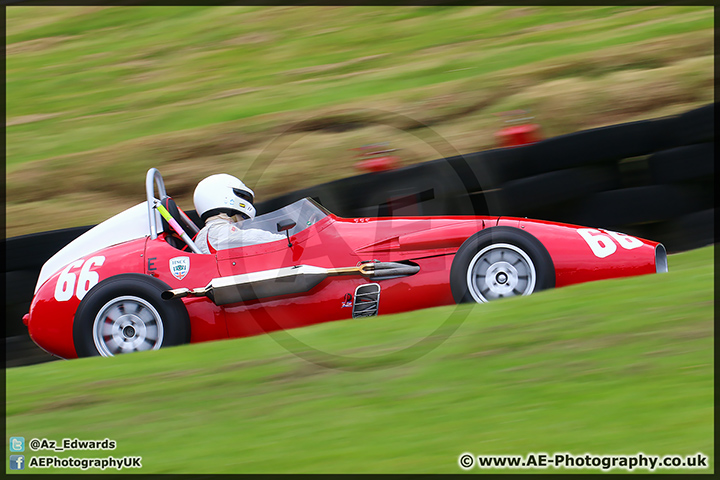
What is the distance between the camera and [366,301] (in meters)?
5.18

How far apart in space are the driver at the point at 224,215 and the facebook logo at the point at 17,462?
6.61 ft

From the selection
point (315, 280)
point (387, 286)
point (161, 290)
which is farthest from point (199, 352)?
point (387, 286)

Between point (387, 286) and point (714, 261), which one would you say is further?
point (714, 261)

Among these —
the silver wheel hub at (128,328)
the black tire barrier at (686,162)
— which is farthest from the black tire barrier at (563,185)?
the silver wheel hub at (128,328)

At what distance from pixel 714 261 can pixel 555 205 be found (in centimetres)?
146

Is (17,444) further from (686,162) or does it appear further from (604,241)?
(686,162)

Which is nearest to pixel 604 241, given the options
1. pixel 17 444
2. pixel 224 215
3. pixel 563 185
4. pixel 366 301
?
pixel 563 185

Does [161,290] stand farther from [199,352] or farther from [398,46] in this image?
[398,46]

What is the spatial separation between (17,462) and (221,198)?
98.6 inches

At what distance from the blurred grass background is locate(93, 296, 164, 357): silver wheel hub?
3078 mm

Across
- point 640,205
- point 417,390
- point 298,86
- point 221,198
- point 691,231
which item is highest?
point 298,86

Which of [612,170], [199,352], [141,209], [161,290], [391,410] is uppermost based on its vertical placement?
[612,170]

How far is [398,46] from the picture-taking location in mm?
10836

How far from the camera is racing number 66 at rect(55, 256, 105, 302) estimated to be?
210 inches
